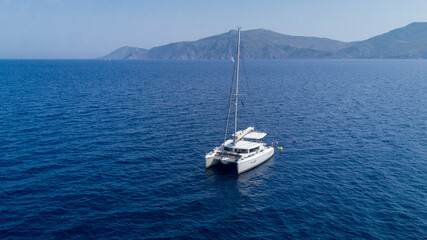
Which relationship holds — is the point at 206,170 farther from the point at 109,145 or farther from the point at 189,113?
the point at 189,113

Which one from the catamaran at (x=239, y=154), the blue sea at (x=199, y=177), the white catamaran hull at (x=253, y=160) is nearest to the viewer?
the blue sea at (x=199, y=177)

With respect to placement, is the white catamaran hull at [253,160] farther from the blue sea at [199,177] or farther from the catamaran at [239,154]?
the blue sea at [199,177]

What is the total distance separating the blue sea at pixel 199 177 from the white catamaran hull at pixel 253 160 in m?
1.23

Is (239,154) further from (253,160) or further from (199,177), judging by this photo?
(199,177)

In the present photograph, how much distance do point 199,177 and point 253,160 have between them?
1086 cm

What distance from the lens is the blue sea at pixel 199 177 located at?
106 ft

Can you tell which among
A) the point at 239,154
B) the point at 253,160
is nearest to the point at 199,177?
the point at 239,154

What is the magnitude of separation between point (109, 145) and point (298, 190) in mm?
37912

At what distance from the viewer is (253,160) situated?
50.2m

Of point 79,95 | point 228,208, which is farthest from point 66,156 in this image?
point 79,95

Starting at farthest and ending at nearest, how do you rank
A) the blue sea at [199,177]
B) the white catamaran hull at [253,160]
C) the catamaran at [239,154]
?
the catamaran at [239,154] → the white catamaran hull at [253,160] → the blue sea at [199,177]

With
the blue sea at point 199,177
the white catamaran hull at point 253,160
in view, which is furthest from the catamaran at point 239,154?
the blue sea at point 199,177

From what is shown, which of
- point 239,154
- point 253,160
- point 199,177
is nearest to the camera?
point 199,177

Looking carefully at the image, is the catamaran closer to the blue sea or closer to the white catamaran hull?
the white catamaran hull
